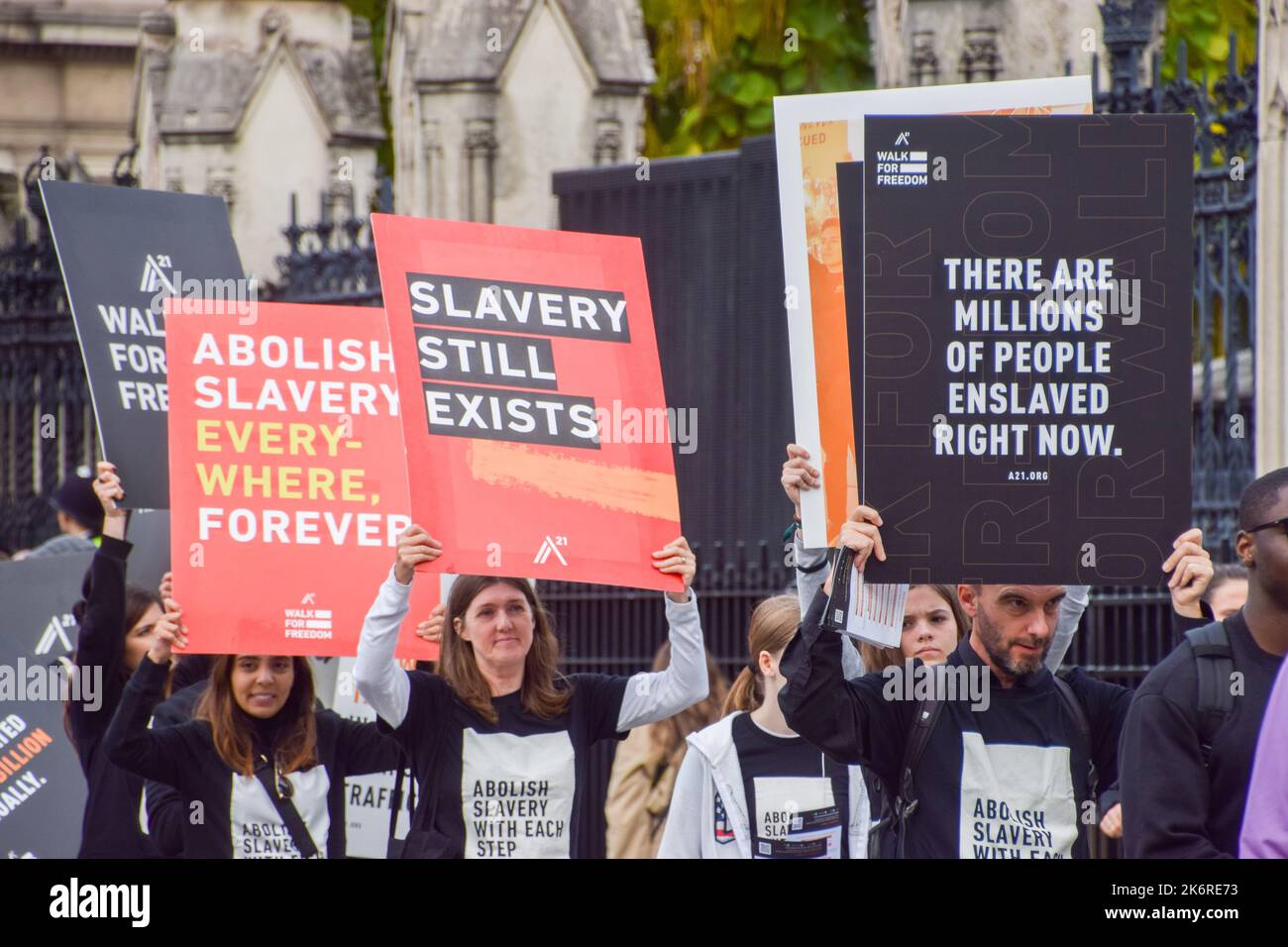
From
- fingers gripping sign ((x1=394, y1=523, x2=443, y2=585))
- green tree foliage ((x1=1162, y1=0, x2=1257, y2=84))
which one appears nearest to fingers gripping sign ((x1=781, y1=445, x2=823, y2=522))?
fingers gripping sign ((x1=394, y1=523, x2=443, y2=585))

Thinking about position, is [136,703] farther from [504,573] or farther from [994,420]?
[994,420]

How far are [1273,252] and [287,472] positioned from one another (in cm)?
351

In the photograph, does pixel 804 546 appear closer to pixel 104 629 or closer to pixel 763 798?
pixel 763 798

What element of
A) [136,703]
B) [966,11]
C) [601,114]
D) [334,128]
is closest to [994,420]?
[136,703]

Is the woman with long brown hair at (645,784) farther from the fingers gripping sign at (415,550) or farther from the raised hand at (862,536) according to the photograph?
the raised hand at (862,536)

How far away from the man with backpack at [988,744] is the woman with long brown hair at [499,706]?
78 cm

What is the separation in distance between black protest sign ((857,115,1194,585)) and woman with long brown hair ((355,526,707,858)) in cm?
88

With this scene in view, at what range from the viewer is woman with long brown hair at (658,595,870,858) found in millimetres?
5715

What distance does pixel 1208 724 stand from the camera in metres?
4.45

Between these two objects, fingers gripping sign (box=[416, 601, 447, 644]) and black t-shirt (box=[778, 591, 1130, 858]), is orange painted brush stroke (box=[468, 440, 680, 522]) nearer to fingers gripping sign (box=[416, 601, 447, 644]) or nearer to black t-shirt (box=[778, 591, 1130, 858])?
fingers gripping sign (box=[416, 601, 447, 644])

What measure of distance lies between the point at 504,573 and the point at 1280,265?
363cm

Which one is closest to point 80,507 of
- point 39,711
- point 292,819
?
point 39,711

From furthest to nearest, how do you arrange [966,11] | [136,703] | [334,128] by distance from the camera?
[334,128]
[966,11]
[136,703]
